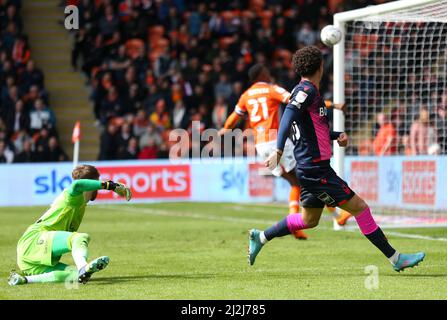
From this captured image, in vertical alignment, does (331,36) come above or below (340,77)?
above

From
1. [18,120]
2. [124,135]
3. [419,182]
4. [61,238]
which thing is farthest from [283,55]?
[61,238]

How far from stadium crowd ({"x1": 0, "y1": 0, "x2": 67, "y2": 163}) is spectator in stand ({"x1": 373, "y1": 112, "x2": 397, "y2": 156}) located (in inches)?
307

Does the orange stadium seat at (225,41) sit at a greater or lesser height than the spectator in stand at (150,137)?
greater

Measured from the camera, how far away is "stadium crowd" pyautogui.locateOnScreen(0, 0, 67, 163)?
2333 cm

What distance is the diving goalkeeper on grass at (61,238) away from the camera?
8.68 metres

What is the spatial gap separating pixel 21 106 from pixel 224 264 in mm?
14572

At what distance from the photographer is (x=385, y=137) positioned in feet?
64.1

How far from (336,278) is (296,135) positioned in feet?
4.49

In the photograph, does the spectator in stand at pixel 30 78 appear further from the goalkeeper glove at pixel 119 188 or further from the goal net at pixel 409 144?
the goalkeeper glove at pixel 119 188

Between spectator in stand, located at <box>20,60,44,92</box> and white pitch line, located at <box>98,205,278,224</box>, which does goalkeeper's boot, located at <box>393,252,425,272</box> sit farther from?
spectator in stand, located at <box>20,60,44,92</box>

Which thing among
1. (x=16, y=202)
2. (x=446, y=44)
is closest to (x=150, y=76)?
(x=16, y=202)

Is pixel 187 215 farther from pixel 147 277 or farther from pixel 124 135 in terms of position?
pixel 147 277

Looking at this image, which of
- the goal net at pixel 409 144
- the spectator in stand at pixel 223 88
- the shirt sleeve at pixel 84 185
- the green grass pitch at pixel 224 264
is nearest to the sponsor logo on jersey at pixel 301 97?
the green grass pitch at pixel 224 264

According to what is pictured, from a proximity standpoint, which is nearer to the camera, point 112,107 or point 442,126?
point 442,126
